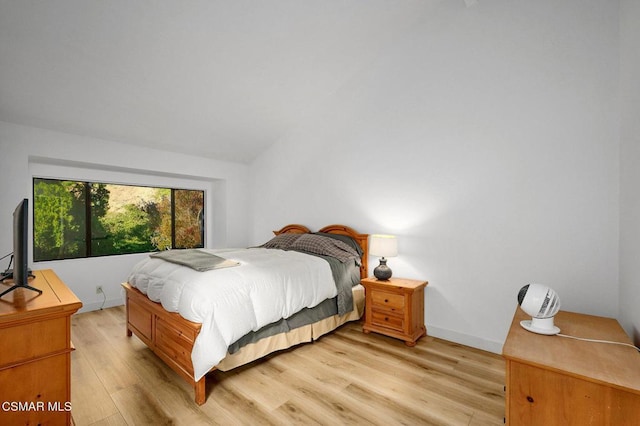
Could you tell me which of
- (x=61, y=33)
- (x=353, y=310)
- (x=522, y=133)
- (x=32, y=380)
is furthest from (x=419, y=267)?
(x=61, y=33)

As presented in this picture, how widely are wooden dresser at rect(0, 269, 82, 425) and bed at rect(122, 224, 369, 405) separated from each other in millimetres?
676

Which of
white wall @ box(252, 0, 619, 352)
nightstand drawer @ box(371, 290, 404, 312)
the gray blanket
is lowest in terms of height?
nightstand drawer @ box(371, 290, 404, 312)

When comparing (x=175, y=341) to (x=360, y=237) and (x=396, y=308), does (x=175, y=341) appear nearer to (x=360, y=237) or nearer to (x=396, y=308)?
(x=396, y=308)

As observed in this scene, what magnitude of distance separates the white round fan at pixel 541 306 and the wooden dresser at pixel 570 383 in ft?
0.35

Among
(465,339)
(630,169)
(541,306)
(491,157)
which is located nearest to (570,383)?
(541,306)

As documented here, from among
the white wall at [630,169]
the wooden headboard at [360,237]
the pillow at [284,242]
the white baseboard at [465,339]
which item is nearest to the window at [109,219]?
the pillow at [284,242]

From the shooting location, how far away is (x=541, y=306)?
63.3 inches

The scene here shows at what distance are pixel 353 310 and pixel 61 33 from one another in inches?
137

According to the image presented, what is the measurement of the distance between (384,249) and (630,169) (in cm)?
182

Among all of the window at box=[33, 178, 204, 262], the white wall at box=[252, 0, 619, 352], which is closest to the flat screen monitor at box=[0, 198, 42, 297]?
the window at box=[33, 178, 204, 262]

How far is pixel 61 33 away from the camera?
2271 millimetres

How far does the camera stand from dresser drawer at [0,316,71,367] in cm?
128

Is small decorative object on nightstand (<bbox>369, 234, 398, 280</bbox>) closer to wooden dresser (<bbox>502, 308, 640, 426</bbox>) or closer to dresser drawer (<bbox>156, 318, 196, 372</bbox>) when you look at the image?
wooden dresser (<bbox>502, 308, 640, 426</bbox>)

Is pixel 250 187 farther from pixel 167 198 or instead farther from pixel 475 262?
pixel 475 262
